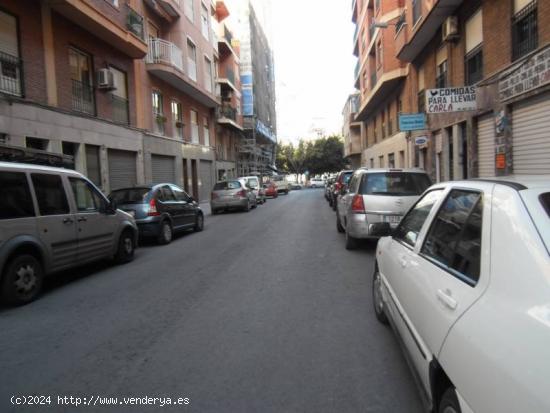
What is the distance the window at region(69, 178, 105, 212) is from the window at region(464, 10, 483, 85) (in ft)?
34.8

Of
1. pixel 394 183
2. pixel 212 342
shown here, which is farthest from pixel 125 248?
pixel 394 183

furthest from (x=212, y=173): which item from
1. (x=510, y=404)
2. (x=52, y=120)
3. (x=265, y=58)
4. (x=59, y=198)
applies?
(x=265, y=58)

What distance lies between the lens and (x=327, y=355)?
12.0ft

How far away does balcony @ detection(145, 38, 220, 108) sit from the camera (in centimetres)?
1981

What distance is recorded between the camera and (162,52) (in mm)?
20438

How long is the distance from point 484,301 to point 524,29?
10.4 m

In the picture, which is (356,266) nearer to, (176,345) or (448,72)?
(176,345)

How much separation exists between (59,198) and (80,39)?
33.4ft

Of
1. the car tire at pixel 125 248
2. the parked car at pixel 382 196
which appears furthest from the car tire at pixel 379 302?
the car tire at pixel 125 248

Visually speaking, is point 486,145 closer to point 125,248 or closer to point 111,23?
point 125,248

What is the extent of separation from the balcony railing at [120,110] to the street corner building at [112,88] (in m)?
0.04

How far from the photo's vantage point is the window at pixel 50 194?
6.00 m

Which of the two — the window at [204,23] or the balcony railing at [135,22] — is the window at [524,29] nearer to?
the balcony railing at [135,22]

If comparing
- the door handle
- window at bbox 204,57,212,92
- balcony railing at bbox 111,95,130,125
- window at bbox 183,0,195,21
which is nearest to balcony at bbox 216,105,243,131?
window at bbox 204,57,212,92
